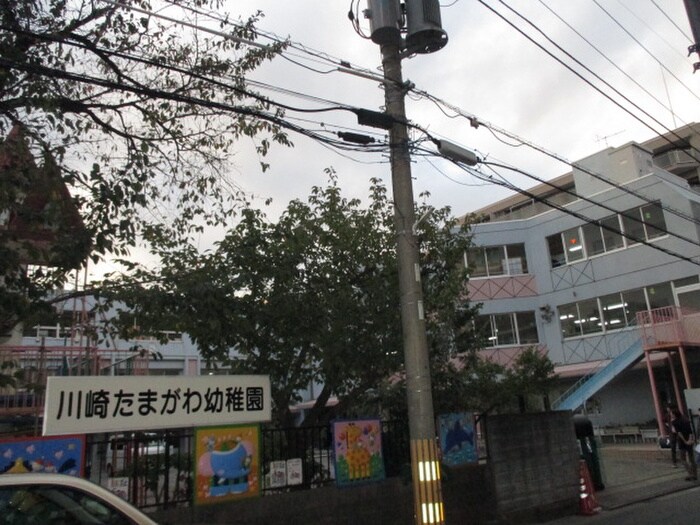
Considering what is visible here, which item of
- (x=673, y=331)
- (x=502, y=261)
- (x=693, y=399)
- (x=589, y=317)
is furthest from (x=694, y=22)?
(x=502, y=261)

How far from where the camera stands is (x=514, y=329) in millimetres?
27141

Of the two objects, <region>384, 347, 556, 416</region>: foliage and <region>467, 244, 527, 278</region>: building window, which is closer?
<region>384, 347, 556, 416</region>: foliage

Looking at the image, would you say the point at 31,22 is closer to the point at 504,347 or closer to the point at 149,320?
the point at 149,320

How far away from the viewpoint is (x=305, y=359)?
A: 949cm

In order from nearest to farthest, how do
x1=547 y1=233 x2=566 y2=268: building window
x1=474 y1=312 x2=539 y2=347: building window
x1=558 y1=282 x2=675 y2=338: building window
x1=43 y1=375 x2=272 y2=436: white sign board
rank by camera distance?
x1=43 y1=375 x2=272 y2=436: white sign board, x1=558 y1=282 x2=675 y2=338: building window, x1=547 y1=233 x2=566 y2=268: building window, x1=474 y1=312 x2=539 y2=347: building window

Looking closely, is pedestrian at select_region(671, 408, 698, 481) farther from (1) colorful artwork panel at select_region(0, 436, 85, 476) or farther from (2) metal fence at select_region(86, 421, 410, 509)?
(1) colorful artwork panel at select_region(0, 436, 85, 476)

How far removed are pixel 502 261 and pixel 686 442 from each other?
47.2ft

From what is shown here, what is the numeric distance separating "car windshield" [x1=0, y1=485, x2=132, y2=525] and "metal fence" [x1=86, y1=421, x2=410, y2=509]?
3.17 metres

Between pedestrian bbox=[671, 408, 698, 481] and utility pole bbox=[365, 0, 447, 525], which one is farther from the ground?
utility pole bbox=[365, 0, 447, 525]

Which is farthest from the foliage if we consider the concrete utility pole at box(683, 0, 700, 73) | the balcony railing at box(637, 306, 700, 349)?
the balcony railing at box(637, 306, 700, 349)

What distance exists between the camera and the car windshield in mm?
3479

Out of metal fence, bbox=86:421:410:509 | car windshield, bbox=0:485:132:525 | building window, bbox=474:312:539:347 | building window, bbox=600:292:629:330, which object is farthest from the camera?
building window, bbox=474:312:539:347

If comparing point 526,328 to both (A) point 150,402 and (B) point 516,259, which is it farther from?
(A) point 150,402

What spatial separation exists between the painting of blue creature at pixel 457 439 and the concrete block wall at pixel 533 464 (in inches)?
11.8
